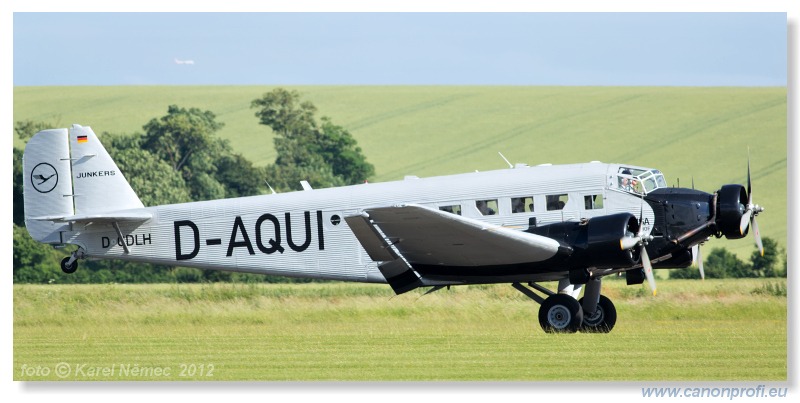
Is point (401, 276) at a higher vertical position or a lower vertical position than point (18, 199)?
lower

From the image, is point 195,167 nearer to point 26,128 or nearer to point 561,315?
point 26,128

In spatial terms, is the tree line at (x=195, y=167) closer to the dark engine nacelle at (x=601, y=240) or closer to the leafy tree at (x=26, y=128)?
the leafy tree at (x=26, y=128)

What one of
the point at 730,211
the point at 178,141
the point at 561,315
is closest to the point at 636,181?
the point at 730,211

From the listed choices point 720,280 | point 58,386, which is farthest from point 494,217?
point 720,280

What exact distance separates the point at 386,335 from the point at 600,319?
11.4 ft

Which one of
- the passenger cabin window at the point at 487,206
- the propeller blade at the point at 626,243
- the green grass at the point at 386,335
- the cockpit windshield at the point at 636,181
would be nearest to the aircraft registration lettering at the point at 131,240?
the green grass at the point at 386,335

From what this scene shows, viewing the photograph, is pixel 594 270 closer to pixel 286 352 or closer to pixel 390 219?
pixel 390 219

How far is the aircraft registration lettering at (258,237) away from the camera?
18359 mm

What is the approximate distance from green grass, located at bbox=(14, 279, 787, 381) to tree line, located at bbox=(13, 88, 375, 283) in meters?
10.1

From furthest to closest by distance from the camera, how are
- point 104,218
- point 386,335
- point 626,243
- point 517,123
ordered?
point 517,123 → point 104,218 → point 386,335 → point 626,243

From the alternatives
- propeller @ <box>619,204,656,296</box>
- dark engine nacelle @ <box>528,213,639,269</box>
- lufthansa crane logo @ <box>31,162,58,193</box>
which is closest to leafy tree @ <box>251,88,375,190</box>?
lufthansa crane logo @ <box>31,162,58,193</box>

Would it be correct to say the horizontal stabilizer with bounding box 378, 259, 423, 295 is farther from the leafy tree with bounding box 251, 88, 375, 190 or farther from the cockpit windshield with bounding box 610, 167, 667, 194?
the leafy tree with bounding box 251, 88, 375, 190

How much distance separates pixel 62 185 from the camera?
64.3 ft

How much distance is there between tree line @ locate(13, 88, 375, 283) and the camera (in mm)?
38094
